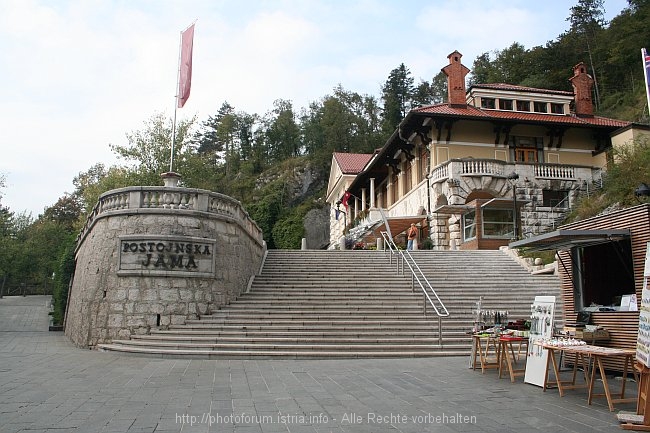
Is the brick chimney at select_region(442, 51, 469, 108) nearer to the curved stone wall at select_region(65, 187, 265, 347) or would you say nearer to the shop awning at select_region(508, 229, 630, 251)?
the curved stone wall at select_region(65, 187, 265, 347)

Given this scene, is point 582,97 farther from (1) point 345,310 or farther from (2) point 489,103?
(1) point 345,310

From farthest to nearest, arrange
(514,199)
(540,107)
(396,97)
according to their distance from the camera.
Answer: (396,97) < (540,107) < (514,199)

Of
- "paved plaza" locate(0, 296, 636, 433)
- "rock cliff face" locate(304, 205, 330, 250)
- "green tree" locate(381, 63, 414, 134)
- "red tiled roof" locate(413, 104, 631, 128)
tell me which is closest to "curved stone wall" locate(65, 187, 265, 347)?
"paved plaza" locate(0, 296, 636, 433)

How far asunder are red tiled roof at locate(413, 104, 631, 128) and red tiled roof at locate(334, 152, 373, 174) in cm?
1625

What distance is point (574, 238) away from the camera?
26.2 feet

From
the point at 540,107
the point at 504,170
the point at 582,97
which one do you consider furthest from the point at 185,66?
the point at 582,97

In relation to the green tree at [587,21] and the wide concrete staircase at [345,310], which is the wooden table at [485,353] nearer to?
the wide concrete staircase at [345,310]

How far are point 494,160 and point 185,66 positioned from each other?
52.9ft

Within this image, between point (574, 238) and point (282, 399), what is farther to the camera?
point (574, 238)

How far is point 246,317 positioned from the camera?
41.9 ft

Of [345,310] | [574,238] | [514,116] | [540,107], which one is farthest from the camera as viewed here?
[540,107]

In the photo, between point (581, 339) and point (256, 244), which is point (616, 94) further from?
point (581, 339)

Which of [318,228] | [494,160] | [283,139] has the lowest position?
[318,228]

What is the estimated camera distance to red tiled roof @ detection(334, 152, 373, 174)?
44.2 metres
